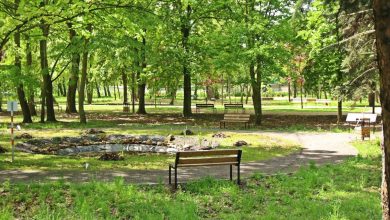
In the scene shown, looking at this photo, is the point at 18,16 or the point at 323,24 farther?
the point at 323,24

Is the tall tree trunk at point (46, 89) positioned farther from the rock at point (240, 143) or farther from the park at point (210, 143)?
the rock at point (240, 143)

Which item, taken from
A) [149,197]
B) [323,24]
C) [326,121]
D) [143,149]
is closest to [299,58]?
[326,121]

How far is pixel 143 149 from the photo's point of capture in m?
17.2

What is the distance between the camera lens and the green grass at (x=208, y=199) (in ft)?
25.0

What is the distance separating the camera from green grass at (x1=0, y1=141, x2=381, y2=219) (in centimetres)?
762

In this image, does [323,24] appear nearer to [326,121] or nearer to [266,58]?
[266,58]

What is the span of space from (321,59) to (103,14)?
55.0ft

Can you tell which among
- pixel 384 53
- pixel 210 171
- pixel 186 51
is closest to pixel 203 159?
pixel 210 171

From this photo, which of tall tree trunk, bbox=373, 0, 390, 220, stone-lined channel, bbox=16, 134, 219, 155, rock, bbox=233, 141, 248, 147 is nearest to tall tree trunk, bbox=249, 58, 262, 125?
stone-lined channel, bbox=16, 134, 219, 155

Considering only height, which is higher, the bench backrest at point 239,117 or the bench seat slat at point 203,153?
the bench backrest at point 239,117

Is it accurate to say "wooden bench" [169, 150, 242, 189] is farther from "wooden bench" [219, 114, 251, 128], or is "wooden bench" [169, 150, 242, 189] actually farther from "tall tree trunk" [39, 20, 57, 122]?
"tall tree trunk" [39, 20, 57, 122]

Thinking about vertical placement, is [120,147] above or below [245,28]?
below

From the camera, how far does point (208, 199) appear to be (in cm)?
885

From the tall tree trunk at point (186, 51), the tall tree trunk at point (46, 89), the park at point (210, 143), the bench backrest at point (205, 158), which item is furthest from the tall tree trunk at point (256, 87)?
the bench backrest at point (205, 158)
